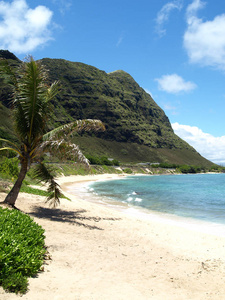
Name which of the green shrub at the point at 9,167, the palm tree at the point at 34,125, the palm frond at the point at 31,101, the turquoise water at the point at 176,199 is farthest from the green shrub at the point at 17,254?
the green shrub at the point at 9,167

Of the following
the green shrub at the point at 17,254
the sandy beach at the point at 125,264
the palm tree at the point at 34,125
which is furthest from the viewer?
the palm tree at the point at 34,125

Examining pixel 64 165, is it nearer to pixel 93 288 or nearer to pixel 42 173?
pixel 42 173

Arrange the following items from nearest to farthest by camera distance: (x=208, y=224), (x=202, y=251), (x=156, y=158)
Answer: (x=202, y=251) → (x=208, y=224) → (x=156, y=158)

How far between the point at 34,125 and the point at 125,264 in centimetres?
749

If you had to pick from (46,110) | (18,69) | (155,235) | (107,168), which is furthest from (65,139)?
(107,168)

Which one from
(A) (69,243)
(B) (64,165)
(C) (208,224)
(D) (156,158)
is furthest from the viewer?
(D) (156,158)

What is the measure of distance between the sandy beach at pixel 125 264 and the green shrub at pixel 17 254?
182 mm

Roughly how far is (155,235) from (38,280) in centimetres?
671

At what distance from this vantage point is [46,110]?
11648 millimetres

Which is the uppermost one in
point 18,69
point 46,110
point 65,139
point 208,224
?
point 18,69

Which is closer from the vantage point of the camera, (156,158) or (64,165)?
(64,165)

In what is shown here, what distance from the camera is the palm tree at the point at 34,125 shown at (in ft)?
35.1

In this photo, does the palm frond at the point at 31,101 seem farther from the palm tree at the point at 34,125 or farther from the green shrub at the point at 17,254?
the green shrub at the point at 17,254

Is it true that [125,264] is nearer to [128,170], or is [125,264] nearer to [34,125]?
[34,125]
